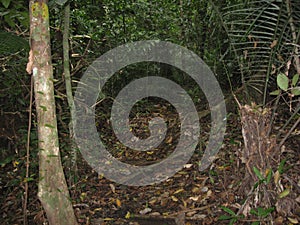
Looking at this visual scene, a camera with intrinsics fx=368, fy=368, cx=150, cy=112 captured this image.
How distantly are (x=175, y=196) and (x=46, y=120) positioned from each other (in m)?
1.48

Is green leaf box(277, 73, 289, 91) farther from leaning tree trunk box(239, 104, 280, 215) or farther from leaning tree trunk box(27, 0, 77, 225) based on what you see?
leaning tree trunk box(27, 0, 77, 225)

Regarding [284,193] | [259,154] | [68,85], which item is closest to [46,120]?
[68,85]

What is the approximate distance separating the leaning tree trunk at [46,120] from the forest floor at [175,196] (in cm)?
29

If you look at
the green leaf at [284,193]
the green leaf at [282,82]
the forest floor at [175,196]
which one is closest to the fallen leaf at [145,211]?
the forest floor at [175,196]

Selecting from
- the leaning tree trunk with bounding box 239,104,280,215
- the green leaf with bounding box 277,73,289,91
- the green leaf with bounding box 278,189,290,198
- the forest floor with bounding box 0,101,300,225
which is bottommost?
the forest floor with bounding box 0,101,300,225

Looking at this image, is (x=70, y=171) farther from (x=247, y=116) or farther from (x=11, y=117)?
(x=247, y=116)

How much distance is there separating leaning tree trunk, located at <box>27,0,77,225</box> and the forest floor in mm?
291

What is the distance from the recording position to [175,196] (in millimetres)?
3256

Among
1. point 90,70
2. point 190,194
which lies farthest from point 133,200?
point 90,70

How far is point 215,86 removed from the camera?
5.80m

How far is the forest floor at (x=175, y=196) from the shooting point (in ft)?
8.73

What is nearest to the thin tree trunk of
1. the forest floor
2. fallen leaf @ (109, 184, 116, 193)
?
the forest floor

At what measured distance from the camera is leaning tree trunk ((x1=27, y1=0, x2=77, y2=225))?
2.22 metres

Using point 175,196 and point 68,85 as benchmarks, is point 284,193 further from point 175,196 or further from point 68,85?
point 68,85
